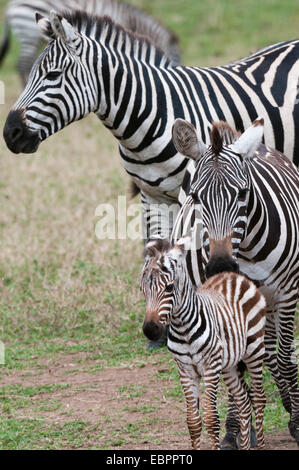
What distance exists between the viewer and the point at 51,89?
21.5ft

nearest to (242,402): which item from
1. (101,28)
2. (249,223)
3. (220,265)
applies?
(220,265)

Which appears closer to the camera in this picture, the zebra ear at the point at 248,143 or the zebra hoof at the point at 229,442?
the zebra ear at the point at 248,143

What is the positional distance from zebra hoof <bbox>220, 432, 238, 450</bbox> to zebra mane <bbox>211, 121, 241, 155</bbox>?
67.9 inches

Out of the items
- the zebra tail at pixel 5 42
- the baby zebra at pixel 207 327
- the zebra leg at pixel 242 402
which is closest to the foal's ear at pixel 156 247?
the baby zebra at pixel 207 327

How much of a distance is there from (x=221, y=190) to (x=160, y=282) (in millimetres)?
720

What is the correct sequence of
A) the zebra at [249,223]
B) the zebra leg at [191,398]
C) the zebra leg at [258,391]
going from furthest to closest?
the zebra leg at [258,391]
the zebra at [249,223]
the zebra leg at [191,398]

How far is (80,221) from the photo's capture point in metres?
10.2

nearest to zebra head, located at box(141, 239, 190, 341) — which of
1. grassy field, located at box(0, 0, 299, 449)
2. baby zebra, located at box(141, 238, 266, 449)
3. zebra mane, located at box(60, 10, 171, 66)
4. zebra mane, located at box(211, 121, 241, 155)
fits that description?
baby zebra, located at box(141, 238, 266, 449)

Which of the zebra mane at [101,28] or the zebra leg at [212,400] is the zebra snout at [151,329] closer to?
the zebra leg at [212,400]

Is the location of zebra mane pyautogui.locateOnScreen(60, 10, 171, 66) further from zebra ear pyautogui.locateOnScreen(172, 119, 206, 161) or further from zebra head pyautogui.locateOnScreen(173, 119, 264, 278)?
zebra head pyautogui.locateOnScreen(173, 119, 264, 278)

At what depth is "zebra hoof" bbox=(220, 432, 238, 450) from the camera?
5332mm

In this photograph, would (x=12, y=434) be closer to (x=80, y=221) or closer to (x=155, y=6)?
(x=80, y=221)

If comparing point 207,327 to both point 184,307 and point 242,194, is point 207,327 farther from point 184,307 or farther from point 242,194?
point 242,194

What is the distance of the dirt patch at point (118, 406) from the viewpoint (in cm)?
552
